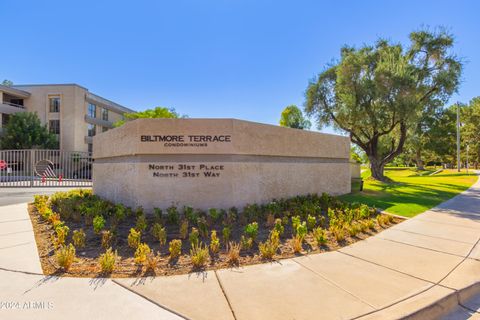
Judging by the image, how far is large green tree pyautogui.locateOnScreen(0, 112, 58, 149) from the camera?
29531 millimetres

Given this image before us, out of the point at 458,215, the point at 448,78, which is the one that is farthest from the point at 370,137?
the point at 458,215

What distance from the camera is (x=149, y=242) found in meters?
5.13

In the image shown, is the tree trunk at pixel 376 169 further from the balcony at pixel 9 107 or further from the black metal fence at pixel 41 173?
the balcony at pixel 9 107

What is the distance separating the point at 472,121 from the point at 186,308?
198ft

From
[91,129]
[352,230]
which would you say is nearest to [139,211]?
[352,230]

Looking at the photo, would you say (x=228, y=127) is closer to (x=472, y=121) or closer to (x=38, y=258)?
(x=38, y=258)

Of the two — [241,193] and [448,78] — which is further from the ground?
[448,78]

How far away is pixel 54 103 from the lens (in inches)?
1374

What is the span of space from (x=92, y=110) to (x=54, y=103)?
4.75 m

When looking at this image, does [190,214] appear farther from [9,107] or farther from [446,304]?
[9,107]

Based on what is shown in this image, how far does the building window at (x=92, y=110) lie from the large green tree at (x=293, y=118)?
33.1 metres

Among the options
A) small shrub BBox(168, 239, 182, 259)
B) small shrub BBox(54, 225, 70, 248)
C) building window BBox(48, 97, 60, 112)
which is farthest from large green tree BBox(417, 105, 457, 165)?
building window BBox(48, 97, 60, 112)

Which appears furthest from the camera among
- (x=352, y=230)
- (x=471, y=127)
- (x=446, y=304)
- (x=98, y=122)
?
(x=471, y=127)

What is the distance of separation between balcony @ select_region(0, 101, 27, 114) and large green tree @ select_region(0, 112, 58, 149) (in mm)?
1498
